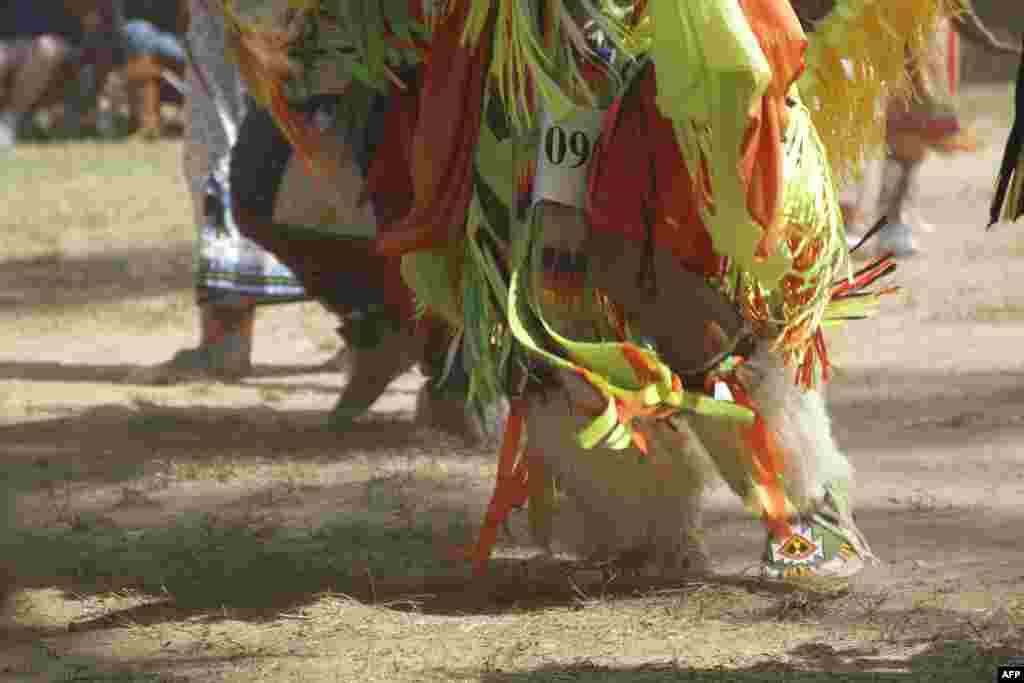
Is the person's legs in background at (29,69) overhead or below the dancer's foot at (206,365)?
overhead

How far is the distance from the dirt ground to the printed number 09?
2.62 feet

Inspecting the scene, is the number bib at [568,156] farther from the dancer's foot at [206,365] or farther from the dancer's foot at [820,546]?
the dancer's foot at [206,365]

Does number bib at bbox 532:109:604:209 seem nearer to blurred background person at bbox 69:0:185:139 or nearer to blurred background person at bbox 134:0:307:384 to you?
blurred background person at bbox 134:0:307:384

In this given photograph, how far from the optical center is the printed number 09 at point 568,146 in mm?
3186

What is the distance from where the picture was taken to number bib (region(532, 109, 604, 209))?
125 inches

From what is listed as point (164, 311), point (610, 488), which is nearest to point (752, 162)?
point (610, 488)

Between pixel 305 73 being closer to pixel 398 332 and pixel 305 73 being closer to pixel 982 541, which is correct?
pixel 398 332

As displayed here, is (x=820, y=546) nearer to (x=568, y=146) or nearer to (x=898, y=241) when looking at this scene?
(x=568, y=146)

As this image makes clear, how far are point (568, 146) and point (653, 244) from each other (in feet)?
0.73

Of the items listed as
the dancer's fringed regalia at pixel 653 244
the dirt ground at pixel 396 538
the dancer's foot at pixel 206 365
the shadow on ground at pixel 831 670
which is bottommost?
the dancer's foot at pixel 206 365

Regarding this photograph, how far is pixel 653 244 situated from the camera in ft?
10.4

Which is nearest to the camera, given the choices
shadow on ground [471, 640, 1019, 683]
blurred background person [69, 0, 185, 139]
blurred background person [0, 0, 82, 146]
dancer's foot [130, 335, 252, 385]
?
shadow on ground [471, 640, 1019, 683]

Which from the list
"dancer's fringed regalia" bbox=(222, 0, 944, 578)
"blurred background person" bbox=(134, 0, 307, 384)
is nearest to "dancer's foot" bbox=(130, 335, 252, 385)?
"blurred background person" bbox=(134, 0, 307, 384)

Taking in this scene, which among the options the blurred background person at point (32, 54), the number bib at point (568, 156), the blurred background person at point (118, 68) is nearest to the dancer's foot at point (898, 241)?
the number bib at point (568, 156)
